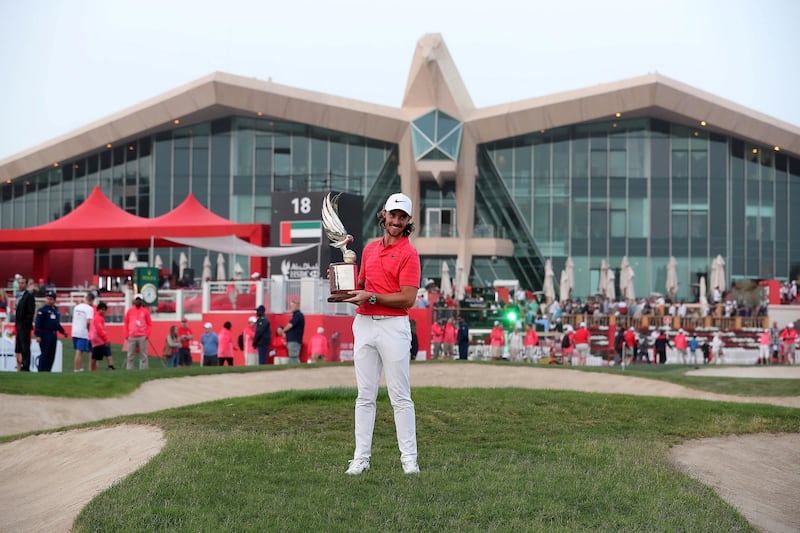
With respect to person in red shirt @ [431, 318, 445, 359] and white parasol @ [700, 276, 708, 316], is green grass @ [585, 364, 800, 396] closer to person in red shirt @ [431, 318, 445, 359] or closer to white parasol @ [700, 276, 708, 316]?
person in red shirt @ [431, 318, 445, 359]

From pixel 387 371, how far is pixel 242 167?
170 feet

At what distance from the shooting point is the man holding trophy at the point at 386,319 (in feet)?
27.1

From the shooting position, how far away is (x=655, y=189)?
192 feet

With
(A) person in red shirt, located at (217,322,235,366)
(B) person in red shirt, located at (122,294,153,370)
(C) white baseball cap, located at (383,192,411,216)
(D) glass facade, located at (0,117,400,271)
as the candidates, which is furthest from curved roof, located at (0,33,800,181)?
(C) white baseball cap, located at (383,192,411,216)

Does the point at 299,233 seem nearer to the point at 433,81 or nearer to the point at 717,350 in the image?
the point at 717,350

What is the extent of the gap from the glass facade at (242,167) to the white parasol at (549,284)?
378 inches

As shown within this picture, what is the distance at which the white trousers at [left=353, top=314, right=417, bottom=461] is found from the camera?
325 inches

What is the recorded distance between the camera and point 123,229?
37219mm

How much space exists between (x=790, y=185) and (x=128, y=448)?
55173 mm

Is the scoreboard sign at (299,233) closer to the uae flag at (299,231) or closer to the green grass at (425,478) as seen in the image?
the uae flag at (299,231)

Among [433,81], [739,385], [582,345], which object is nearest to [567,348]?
[582,345]

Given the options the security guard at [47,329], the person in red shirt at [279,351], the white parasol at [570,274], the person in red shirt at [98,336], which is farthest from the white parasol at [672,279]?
the security guard at [47,329]

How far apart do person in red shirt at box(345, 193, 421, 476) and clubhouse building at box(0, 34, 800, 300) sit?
1907 inches

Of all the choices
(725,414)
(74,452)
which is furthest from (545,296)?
(74,452)
